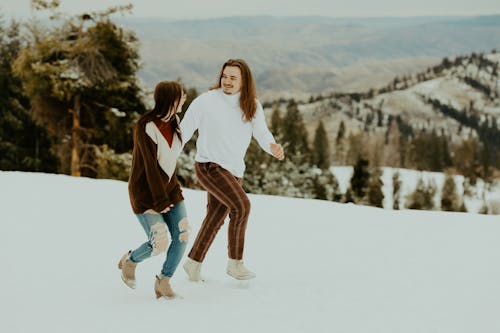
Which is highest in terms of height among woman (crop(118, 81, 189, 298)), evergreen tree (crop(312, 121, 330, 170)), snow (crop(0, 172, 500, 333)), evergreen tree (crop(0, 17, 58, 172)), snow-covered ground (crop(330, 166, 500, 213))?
woman (crop(118, 81, 189, 298))

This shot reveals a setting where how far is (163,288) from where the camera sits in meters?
4.65

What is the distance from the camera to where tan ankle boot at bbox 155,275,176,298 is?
4645 millimetres

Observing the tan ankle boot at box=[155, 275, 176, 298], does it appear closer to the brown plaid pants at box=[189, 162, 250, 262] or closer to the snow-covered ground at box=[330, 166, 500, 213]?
the brown plaid pants at box=[189, 162, 250, 262]

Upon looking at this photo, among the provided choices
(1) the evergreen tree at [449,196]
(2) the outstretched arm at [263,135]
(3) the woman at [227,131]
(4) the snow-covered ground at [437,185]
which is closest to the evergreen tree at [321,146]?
(4) the snow-covered ground at [437,185]

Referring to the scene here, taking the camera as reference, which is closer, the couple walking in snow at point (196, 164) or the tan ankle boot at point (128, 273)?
the couple walking in snow at point (196, 164)

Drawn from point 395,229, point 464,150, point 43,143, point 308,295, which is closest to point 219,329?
point 308,295

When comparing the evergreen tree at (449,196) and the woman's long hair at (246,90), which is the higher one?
the woman's long hair at (246,90)

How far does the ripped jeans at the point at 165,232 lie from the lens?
14.2 ft

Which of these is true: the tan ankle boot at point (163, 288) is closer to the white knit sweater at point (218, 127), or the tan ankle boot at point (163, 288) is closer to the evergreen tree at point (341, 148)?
the white knit sweater at point (218, 127)

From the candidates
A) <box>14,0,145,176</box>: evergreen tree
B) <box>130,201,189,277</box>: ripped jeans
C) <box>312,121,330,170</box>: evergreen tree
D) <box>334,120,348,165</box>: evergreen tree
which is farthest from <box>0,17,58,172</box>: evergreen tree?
<box>334,120,348,165</box>: evergreen tree

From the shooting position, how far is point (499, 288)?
5484mm

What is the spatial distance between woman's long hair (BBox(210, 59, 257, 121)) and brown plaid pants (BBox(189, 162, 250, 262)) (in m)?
0.49

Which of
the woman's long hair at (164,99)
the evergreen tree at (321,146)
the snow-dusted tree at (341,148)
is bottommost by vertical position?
the snow-dusted tree at (341,148)

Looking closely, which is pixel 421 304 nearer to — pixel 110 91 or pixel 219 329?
pixel 219 329
